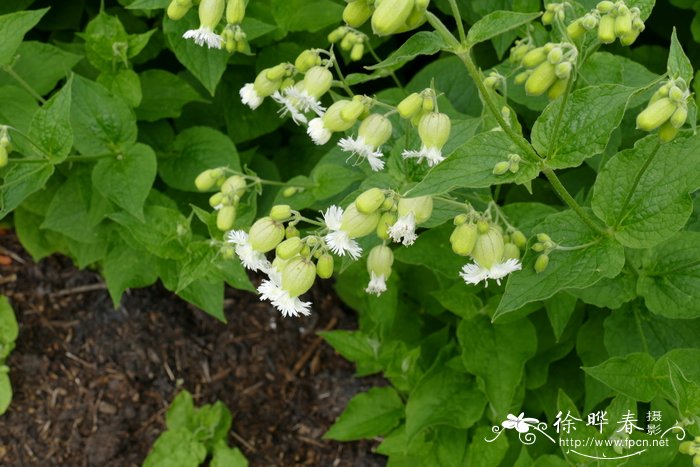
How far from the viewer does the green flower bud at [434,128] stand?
2252 millimetres

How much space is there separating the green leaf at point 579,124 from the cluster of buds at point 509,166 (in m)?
0.16

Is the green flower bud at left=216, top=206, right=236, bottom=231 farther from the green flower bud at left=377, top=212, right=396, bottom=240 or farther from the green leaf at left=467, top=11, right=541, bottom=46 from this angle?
the green leaf at left=467, top=11, right=541, bottom=46

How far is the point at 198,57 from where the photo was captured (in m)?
3.21

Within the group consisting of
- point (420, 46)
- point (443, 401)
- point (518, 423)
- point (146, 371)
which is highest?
point (420, 46)

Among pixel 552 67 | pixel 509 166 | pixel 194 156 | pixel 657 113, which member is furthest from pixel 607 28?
pixel 194 156

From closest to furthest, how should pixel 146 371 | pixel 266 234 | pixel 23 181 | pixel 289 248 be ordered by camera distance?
pixel 289 248, pixel 266 234, pixel 23 181, pixel 146 371

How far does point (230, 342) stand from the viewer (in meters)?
4.66

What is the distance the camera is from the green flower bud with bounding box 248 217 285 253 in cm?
238

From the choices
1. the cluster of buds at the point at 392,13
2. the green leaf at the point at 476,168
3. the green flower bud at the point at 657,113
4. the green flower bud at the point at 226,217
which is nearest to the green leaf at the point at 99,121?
the green flower bud at the point at 226,217

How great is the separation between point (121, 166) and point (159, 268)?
493mm

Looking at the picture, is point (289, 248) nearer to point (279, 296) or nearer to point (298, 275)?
point (298, 275)

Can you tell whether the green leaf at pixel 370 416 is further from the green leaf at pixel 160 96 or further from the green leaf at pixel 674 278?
the green leaf at pixel 160 96

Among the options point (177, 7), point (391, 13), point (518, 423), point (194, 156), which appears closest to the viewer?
point (391, 13)

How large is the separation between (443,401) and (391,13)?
6.62 ft
